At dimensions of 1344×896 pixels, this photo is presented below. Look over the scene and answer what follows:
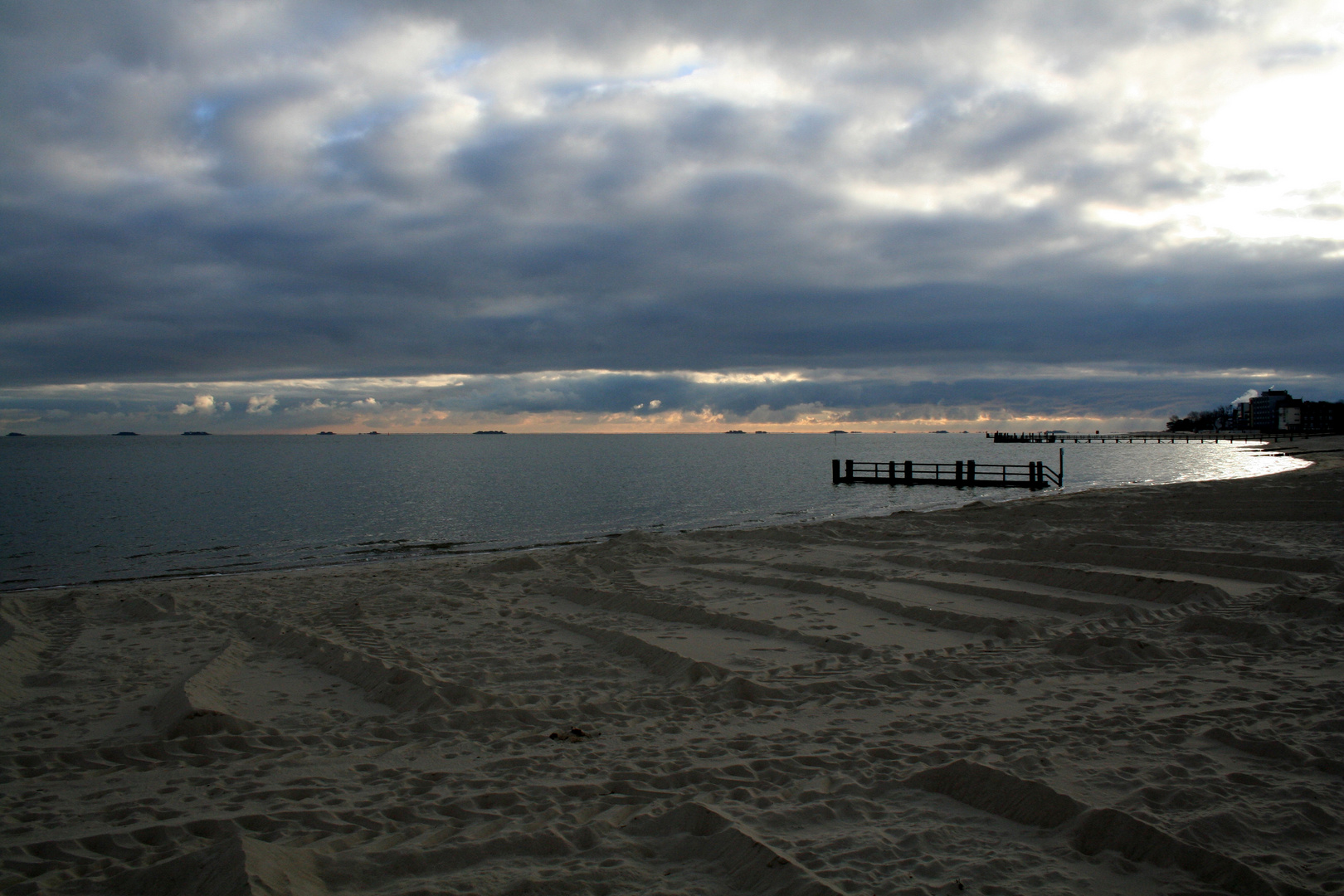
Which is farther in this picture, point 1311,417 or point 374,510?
point 1311,417

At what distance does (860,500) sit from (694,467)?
138 ft

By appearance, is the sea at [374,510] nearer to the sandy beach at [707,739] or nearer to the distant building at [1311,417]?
the sandy beach at [707,739]

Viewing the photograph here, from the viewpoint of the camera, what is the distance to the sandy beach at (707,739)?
14.2 ft

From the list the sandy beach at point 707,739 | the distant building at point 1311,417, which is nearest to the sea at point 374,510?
the sandy beach at point 707,739

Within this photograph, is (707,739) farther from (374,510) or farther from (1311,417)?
(1311,417)

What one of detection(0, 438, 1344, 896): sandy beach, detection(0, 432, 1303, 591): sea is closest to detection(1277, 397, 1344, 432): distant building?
detection(0, 432, 1303, 591): sea

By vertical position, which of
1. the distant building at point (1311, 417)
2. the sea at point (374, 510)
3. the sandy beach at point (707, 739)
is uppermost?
the distant building at point (1311, 417)

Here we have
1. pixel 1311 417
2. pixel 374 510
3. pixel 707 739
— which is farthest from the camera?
pixel 1311 417

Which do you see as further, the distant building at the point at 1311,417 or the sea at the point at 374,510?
the distant building at the point at 1311,417

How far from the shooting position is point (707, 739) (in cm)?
642

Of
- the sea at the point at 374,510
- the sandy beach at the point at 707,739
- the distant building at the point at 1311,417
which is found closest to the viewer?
the sandy beach at the point at 707,739

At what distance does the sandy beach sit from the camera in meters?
4.32

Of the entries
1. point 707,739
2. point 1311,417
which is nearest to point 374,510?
point 707,739

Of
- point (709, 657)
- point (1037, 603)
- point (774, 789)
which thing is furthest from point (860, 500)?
point (774, 789)
